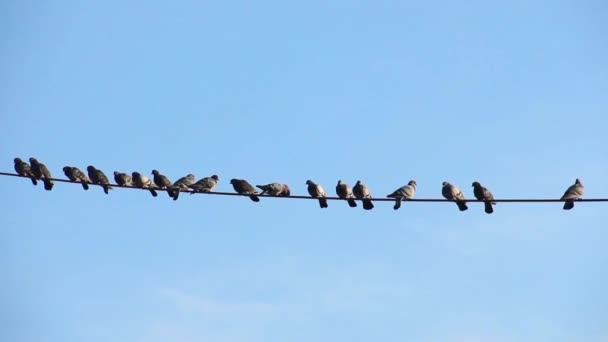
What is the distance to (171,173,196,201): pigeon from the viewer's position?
29797mm

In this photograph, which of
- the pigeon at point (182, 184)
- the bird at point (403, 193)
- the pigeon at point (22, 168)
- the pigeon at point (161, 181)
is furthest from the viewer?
the pigeon at point (22, 168)

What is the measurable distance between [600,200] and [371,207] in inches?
256

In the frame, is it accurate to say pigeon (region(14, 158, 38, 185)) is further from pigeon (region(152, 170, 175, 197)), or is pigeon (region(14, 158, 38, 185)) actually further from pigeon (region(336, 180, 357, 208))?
pigeon (region(336, 180, 357, 208))

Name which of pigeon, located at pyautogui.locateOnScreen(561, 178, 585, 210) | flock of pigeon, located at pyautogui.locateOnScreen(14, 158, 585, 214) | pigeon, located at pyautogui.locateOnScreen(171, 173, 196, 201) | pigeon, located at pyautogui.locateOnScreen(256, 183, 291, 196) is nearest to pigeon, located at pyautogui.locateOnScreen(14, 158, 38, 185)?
flock of pigeon, located at pyautogui.locateOnScreen(14, 158, 585, 214)

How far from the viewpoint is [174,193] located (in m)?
29.8

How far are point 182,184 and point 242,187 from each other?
153cm

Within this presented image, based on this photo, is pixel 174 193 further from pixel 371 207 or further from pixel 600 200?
pixel 600 200

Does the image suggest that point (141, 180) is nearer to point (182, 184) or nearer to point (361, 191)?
point (182, 184)

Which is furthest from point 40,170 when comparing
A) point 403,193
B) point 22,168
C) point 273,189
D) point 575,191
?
point 575,191

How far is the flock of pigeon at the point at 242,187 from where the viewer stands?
2762cm

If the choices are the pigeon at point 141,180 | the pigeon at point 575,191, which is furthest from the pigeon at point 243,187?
the pigeon at point 575,191

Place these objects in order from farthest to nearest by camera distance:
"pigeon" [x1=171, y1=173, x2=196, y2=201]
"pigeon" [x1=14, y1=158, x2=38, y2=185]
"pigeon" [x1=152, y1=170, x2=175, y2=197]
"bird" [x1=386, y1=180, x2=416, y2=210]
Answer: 1. "pigeon" [x1=14, y1=158, x2=38, y2=185]
2. "pigeon" [x1=152, y1=170, x2=175, y2=197]
3. "pigeon" [x1=171, y1=173, x2=196, y2=201]
4. "bird" [x1=386, y1=180, x2=416, y2=210]

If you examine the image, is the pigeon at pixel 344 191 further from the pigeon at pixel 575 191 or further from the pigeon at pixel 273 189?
the pigeon at pixel 575 191

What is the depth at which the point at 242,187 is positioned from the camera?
99.9 feet
